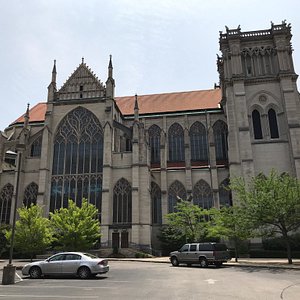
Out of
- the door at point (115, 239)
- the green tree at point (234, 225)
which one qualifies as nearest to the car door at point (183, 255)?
the green tree at point (234, 225)

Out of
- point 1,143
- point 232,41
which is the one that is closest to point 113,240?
point 1,143

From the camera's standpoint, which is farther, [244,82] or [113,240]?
[244,82]

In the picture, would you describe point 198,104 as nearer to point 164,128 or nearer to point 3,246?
point 164,128

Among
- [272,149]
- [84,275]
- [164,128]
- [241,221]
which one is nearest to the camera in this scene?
[84,275]

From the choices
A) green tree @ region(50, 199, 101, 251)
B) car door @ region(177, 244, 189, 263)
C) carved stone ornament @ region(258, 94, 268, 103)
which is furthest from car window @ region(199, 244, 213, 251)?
carved stone ornament @ region(258, 94, 268, 103)

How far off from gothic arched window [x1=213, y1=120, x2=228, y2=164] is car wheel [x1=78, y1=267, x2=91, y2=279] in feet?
99.8

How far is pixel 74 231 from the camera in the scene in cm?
2895

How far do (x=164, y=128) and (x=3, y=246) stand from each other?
2526 centimetres

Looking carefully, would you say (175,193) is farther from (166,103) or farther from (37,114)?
(37,114)

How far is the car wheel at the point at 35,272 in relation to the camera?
16.5 metres

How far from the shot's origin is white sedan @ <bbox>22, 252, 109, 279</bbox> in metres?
16.0

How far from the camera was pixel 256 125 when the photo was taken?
40781mm

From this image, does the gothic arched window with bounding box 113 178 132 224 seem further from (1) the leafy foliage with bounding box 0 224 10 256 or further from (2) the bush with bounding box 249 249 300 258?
(2) the bush with bounding box 249 249 300 258

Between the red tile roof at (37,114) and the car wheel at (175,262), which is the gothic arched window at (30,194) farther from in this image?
the car wheel at (175,262)
